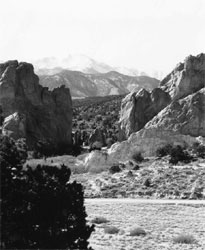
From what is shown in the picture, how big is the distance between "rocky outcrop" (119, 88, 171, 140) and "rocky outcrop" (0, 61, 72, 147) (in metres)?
14.5

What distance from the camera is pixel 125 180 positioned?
4825cm

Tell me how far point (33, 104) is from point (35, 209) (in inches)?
2877

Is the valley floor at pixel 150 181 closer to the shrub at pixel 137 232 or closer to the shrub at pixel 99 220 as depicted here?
the shrub at pixel 99 220

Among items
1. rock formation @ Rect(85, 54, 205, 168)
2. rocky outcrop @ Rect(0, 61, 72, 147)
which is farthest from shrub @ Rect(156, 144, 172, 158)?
rocky outcrop @ Rect(0, 61, 72, 147)

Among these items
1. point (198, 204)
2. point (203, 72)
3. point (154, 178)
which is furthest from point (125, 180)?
point (203, 72)

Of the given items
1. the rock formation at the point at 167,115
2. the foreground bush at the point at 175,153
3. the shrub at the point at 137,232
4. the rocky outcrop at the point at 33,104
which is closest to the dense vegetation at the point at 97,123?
the rocky outcrop at the point at 33,104

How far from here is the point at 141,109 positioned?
81.2 m

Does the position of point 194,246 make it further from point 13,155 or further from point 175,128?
point 175,128

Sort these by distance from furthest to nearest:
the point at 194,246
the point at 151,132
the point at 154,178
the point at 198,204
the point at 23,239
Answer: the point at 151,132 < the point at 154,178 < the point at 198,204 < the point at 194,246 < the point at 23,239

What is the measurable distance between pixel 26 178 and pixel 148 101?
65.3 metres

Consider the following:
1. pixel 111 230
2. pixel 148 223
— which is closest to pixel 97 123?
pixel 148 223

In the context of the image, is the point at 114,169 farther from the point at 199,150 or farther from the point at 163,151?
the point at 199,150

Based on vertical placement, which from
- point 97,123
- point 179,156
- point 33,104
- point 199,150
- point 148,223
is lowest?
point 148,223

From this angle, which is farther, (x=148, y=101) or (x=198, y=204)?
(x=148, y=101)
